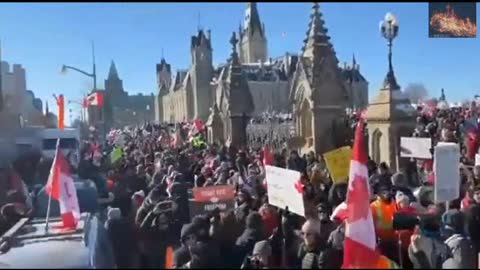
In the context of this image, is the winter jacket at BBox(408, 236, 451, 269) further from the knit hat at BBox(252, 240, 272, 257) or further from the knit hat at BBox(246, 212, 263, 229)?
the knit hat at BBox(246, 212, 263, 229)

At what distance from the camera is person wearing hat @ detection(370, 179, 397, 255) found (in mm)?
7297

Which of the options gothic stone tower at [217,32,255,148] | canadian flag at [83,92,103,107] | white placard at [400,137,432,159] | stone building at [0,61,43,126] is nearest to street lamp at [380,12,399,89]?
white placard at [400,137,432,159]

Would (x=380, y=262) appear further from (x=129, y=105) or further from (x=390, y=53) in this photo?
(x=129, y=105)

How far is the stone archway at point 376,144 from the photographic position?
15.1m

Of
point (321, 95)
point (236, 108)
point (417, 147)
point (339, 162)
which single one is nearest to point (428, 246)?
point (339, 162)

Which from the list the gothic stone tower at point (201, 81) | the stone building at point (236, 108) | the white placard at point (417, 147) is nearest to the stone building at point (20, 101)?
the stone building at point (236, 108)

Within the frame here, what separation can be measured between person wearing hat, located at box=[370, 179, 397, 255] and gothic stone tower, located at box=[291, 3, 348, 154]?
10816mm

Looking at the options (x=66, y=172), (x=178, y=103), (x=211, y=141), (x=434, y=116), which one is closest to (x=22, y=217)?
(x=66, y=172)

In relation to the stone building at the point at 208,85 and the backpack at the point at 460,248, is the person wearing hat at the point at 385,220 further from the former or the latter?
the stone building at the point at 208,85

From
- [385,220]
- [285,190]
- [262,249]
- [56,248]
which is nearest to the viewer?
[56,248]

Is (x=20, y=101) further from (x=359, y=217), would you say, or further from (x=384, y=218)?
(x=359, y=217)

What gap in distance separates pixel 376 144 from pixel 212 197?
7012 millimetres

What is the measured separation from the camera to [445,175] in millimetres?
7367

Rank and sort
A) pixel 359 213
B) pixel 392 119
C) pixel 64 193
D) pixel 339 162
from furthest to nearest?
pixel 392 119, pixel 339 162, pixel 64 193, pixel 359 213
